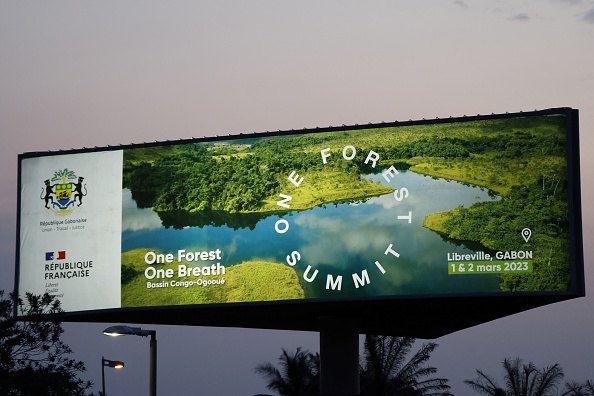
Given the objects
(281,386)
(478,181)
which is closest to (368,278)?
(478,181)

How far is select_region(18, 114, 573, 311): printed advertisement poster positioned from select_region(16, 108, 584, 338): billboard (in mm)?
42

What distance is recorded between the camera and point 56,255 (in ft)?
146

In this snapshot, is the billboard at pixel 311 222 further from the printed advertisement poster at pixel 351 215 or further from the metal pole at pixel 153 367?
the metal pole at pixel 153 367

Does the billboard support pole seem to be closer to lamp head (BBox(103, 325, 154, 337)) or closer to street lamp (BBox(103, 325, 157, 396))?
street lamp (BBox(103, 325, 157, 396))

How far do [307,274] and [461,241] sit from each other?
15.1 ft

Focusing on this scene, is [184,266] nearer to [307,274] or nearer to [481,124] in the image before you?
[307,274]

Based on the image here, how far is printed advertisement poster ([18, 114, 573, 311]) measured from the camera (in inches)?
1594

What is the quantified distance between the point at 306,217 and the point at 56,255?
322 inches

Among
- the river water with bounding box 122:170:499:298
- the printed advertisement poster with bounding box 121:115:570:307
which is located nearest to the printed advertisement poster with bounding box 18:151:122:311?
the printed advertisement poster with bounding box 121:115:570:307

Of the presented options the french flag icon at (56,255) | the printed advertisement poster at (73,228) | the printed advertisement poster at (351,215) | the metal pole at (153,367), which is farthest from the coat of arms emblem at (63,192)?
the metal pole at (153,367)

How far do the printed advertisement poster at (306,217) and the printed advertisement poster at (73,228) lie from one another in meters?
0.04

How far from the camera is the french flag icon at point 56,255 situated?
145 ft

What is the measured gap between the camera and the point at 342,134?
42469 millimetres

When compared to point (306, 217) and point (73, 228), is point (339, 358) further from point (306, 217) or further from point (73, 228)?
point (73, 228)
